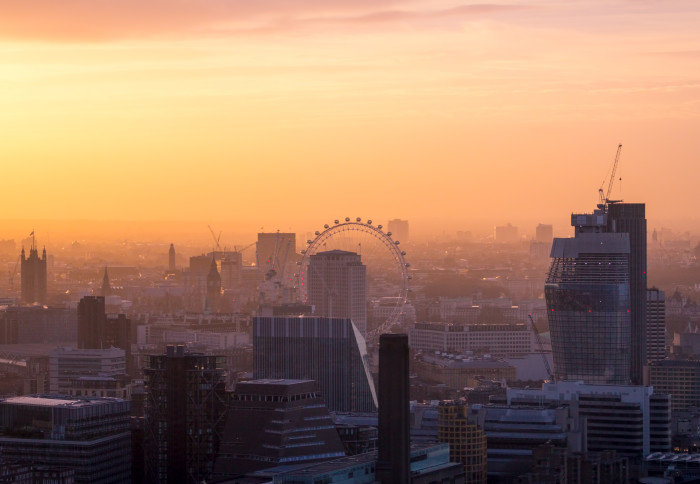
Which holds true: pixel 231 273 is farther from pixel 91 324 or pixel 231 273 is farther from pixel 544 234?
pixel 91 324

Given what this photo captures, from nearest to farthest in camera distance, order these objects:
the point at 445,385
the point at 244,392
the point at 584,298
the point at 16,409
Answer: the point at 244,392, the point at 16,409, the point at 584,298, the point at 445,385

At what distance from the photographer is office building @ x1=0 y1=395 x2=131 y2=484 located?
56.7 metres

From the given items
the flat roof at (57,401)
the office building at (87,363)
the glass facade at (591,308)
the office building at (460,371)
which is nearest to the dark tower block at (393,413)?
the flat roof at (57,401)

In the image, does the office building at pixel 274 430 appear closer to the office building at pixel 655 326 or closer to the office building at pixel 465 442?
the office building at pixel 465 442

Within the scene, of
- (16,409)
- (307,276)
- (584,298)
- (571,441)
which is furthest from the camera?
(307,276)

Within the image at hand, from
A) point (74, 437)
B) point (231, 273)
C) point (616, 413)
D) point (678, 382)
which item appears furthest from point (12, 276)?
point (74, 437)

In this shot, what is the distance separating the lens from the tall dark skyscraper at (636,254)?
93688 mm

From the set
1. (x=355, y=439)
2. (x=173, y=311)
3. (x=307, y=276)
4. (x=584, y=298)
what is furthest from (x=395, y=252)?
(x=173, y=311)

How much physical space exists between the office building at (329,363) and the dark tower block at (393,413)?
61.3 feet

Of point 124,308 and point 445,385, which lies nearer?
point 445,385

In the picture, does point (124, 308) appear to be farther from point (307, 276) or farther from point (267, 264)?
point (307, 276)

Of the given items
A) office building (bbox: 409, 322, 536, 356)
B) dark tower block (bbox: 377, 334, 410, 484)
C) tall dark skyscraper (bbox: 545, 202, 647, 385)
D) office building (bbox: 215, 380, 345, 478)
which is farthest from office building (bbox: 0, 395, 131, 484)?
office building (bbox: 409, 322, 536, 356)

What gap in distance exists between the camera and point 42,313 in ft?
430

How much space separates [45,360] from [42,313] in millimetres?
24569
